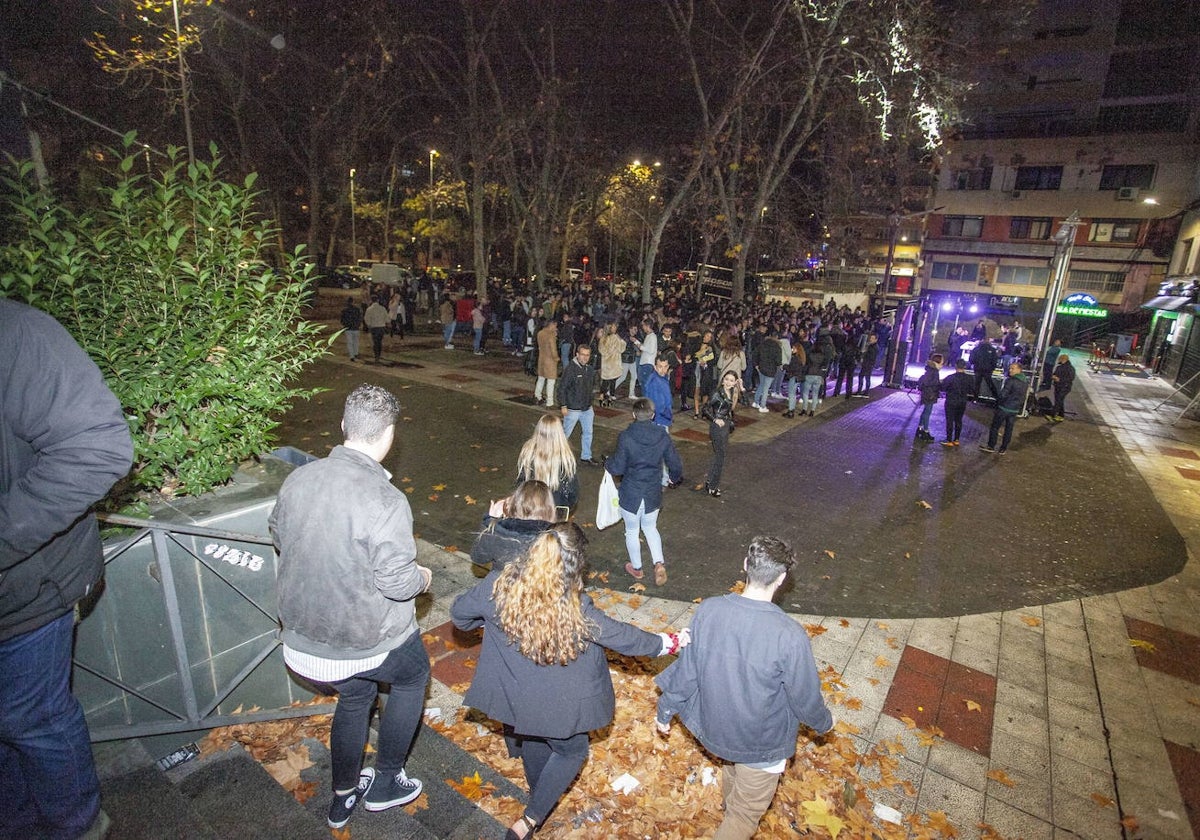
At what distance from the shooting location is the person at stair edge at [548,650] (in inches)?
104

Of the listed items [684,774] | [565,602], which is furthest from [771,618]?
[684,774]

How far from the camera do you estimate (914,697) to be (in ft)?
15.6

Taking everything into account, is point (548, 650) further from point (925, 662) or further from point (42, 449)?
point (925, 662)

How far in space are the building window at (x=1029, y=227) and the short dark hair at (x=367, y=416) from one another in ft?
177

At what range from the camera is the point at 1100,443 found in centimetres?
1362

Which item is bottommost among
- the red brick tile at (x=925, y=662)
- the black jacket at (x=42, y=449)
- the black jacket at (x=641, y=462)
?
the red brick tile at (x=925, y=662)

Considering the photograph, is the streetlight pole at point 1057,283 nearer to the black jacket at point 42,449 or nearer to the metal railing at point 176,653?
the metal railing at point 176,653

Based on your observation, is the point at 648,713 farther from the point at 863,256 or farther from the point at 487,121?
the point at 863,256

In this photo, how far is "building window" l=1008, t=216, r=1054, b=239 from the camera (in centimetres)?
4318

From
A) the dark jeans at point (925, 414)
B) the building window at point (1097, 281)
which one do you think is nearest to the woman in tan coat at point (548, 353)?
the dark jeans at point (925, 414)

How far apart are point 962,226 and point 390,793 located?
181 feet

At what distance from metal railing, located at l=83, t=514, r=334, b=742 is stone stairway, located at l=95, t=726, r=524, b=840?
191 mm

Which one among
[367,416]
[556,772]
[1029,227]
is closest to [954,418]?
[556,772]

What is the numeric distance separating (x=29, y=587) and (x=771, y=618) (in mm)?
2944
